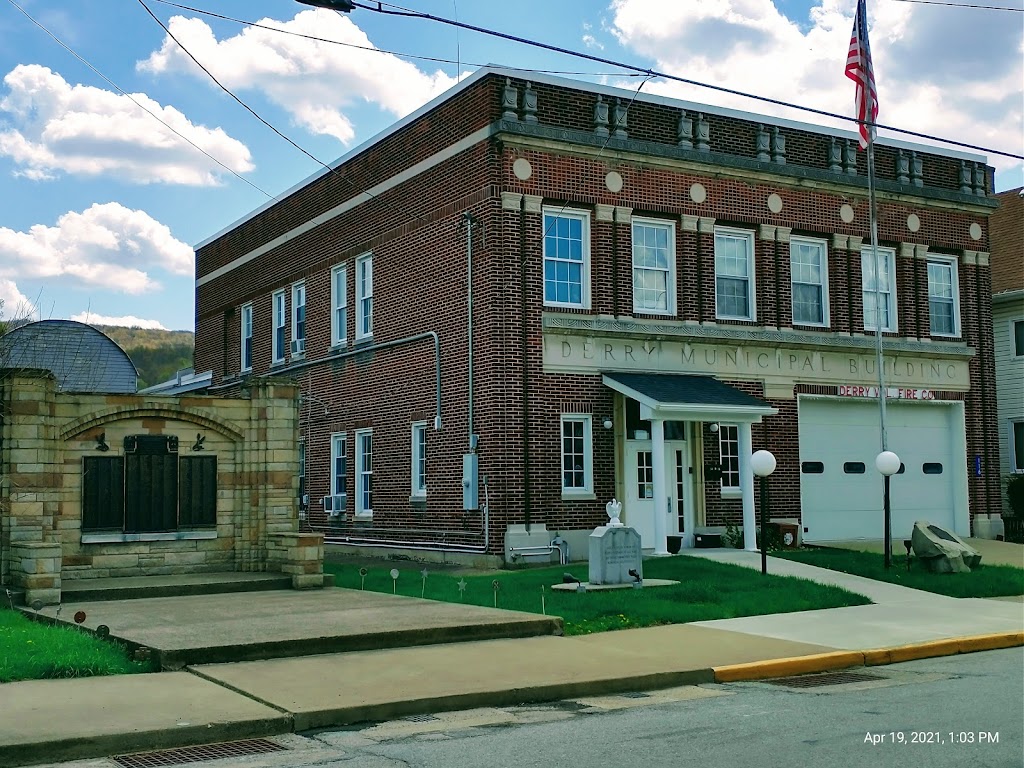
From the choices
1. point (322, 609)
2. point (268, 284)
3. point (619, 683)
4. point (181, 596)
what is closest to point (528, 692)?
point (619, 683)

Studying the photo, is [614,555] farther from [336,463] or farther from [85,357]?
[85,357]

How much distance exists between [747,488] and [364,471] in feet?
30.7

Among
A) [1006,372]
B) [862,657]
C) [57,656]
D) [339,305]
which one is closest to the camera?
[57,656]

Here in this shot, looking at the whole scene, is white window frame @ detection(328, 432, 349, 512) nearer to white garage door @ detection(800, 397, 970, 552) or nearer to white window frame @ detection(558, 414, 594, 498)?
white window frame @ detection(558, 414, 594, 498)

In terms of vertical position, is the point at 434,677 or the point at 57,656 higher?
the point at 57,656

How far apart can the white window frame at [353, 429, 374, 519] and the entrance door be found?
674 centimetres

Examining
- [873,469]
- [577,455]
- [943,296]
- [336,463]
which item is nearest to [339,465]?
[336,463]

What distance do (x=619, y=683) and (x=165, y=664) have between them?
448 centimetres

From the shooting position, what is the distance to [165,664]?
1130cm

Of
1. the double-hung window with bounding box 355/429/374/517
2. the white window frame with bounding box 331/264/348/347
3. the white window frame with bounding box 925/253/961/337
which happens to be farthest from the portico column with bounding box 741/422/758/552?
the white window frame with bounding box 331/264/348/347

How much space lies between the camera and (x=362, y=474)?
27.7m

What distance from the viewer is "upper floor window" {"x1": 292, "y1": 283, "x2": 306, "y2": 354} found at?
30934mm

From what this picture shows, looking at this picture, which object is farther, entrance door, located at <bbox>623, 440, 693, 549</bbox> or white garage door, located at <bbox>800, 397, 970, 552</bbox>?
white garage door, located at <bbox>800, 397, 970, 552</bbox>

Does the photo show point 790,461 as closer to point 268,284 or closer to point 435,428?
point 435,428
